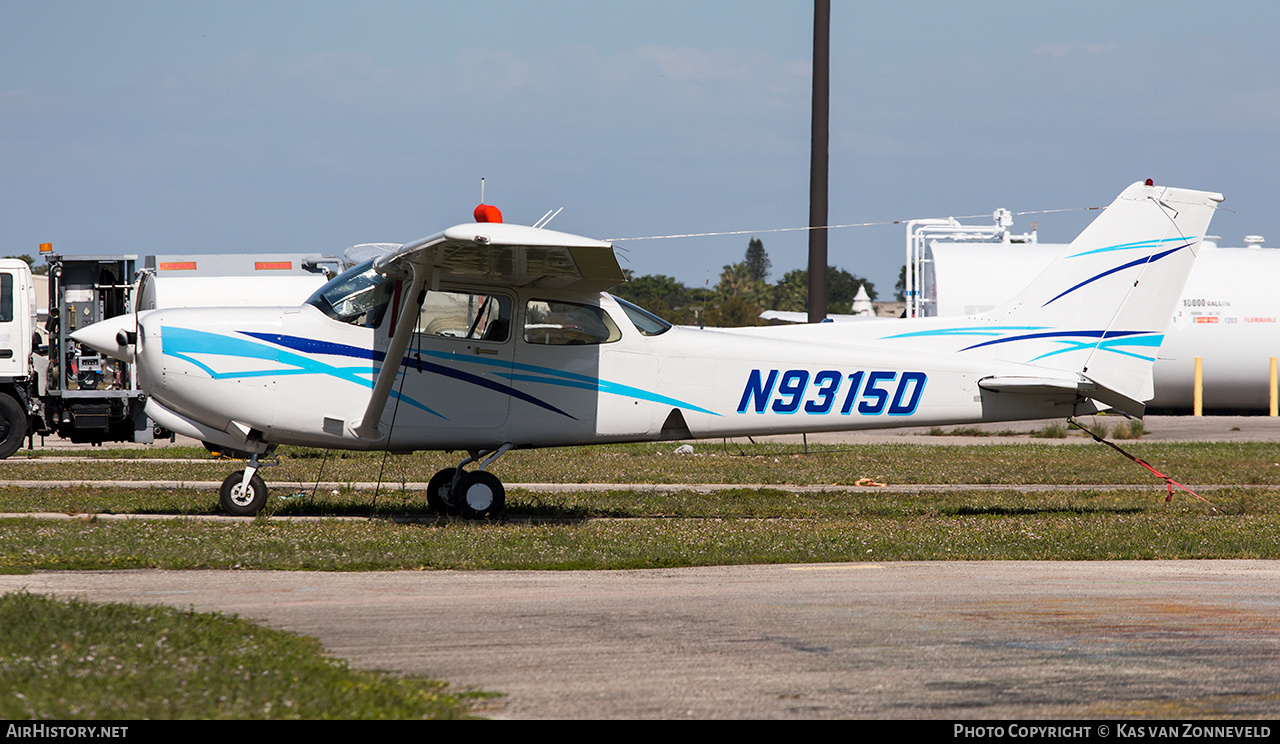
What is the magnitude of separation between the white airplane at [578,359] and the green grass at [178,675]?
4570 millimetres

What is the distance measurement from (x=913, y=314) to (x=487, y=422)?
1981 centimetres

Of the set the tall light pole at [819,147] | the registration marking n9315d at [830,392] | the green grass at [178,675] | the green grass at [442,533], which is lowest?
the green grass at [442,533]

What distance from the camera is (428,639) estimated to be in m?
5.70

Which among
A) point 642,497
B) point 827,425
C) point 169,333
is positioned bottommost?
point 642,497

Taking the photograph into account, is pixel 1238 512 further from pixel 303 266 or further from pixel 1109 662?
pixel 303 266

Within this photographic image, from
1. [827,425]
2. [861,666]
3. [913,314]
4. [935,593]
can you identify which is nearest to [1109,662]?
[861,666]

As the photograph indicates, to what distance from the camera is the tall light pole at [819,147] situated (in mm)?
20406

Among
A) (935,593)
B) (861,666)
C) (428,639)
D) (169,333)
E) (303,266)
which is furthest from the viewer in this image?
(303,266)

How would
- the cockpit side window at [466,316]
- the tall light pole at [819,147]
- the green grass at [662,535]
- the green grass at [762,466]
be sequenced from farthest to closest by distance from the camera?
the tall light pole at [819,147] < the green grass at [762,466] < the cockpit side window at [466,316] < the green grass at [662,535]

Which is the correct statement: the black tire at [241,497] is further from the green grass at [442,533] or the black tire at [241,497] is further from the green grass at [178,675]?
the green grass at [178,675]

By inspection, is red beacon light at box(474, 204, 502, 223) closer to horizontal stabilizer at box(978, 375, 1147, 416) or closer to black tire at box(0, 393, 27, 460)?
horizontal stabilizer at box(978, 375, 1147, 416)

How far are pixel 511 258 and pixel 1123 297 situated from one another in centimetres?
602

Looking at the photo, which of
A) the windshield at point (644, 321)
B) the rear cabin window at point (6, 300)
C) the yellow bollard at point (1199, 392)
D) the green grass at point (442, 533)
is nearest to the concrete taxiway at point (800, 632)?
the green grass at point (442, 533)

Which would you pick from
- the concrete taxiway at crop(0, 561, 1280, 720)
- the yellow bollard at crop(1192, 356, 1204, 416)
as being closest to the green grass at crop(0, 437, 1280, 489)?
the concrete taxiway at crop(0, 561, 1280, 720)
